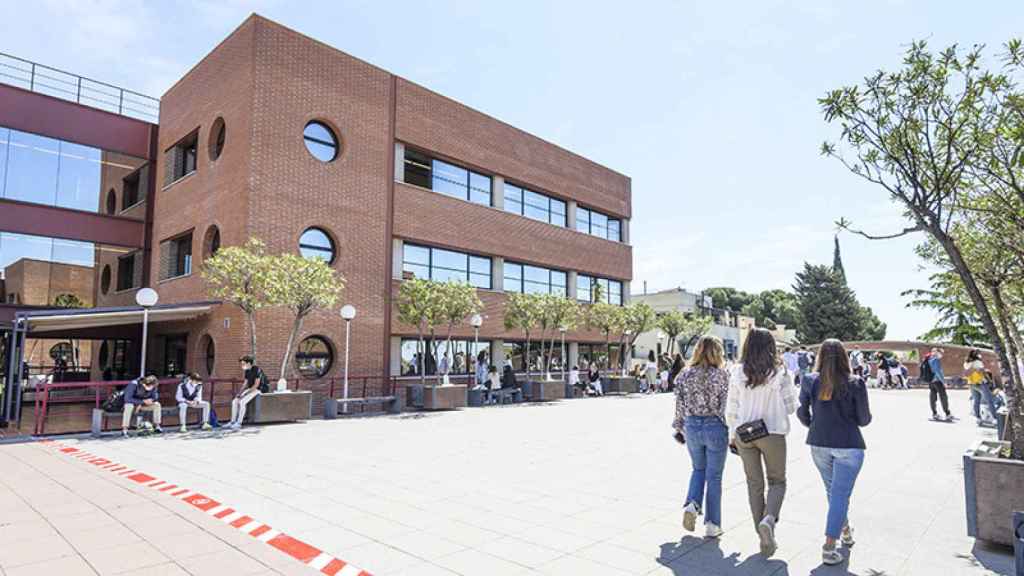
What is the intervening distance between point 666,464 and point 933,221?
15.3 ft

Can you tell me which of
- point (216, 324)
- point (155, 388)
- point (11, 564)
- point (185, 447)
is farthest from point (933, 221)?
point (216, 324)

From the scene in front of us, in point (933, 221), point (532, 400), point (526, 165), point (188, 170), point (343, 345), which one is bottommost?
point (532, 400)

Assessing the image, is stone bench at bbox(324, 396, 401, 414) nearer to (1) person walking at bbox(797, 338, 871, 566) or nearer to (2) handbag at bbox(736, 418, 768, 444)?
(2) handbag at bbox(736, 418, 768, 444)

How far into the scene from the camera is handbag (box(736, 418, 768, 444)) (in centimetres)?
470

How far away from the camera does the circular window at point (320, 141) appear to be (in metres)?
18.7

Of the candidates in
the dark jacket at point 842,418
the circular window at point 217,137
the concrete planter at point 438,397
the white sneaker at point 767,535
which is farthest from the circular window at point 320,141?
the white sneaker at point 767,535

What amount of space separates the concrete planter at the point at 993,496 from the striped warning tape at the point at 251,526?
4.81m

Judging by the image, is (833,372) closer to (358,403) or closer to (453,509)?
(453,509)

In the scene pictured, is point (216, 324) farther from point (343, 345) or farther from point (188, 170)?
point (188, 170)

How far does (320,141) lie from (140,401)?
977cm

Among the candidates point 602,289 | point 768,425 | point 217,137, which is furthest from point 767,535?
point 602,289

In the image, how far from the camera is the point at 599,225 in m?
31.0

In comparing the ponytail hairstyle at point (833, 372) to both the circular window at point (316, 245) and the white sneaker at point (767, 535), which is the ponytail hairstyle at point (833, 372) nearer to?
the white sneaker at point (767, 535)

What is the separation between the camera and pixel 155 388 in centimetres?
1272
